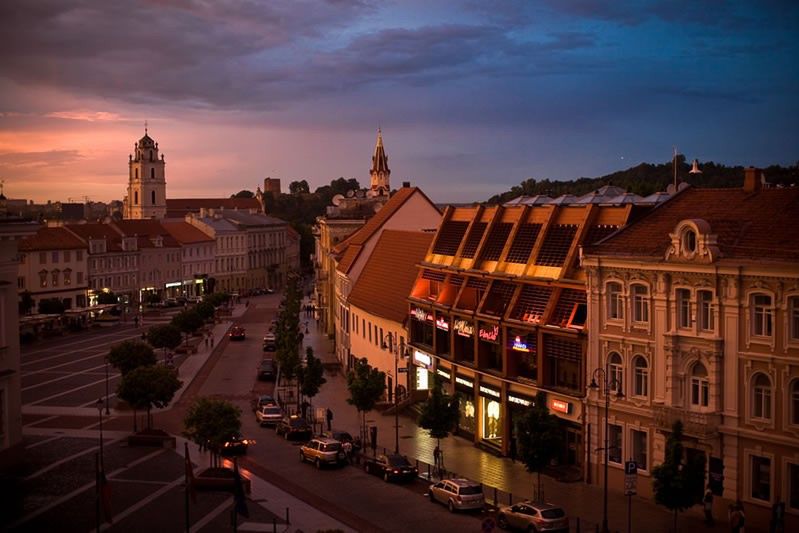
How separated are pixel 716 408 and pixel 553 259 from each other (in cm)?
1212

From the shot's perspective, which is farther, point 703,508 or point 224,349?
point 224,349

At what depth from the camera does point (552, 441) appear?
131 ft

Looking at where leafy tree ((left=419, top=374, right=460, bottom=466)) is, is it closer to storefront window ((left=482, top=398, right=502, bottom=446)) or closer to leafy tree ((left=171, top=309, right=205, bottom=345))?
storefront window ((left=482, top=398, right=502, bottom=446))

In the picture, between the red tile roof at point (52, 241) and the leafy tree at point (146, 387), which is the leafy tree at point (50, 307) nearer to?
the red tile roof at point (52, 241)

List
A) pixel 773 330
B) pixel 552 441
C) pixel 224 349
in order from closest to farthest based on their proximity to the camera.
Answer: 1. pixel 773 330
2. pixel 552 441
3. pixel 224 349

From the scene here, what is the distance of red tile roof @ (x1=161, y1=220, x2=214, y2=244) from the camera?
152125mm

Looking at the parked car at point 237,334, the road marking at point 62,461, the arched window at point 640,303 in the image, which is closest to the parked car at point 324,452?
the road marking at point 62,461

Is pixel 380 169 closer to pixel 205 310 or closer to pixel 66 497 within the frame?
pixel 205 310

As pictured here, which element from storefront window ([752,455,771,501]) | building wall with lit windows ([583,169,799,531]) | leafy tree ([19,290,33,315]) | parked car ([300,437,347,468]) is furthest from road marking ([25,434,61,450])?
leafy tree ([19,290,33,315])

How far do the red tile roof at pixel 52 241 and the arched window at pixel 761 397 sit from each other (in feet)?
298

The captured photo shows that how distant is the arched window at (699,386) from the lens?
36719 mm

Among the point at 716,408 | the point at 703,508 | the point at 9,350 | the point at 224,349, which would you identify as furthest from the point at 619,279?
the point at 224,349

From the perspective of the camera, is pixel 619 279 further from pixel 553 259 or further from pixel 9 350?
pixel 9 350

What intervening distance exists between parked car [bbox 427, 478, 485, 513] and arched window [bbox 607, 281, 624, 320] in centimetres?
906
